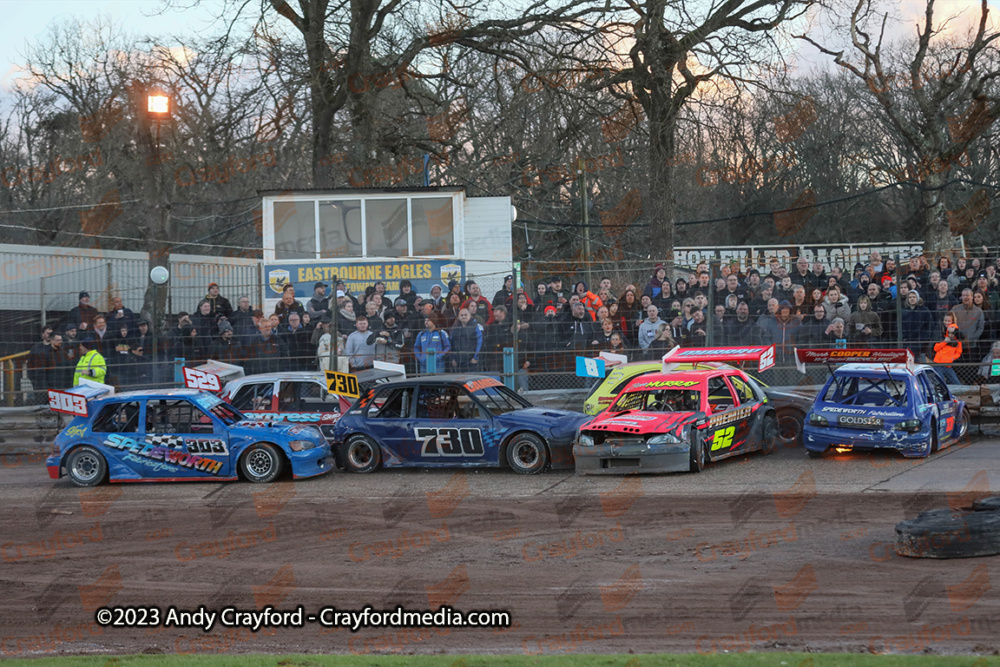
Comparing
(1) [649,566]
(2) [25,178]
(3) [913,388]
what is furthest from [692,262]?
(1) [649,566]

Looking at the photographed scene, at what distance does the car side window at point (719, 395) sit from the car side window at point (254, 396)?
652 centimetres

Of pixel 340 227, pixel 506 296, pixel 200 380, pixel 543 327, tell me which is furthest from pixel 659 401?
pixel 340 227

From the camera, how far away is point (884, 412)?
44.5ft

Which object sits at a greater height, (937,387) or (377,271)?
(377,271)

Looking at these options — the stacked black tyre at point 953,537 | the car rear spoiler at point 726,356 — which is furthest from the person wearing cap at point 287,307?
the stacked black tyre at point 953,537

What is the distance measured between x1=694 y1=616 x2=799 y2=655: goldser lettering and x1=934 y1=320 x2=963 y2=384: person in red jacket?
35.4 feet

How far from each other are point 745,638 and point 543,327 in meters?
10.9

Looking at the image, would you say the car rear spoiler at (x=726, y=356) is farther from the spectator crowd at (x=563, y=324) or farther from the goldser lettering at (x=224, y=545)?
the goldser lettering at (x=224, y=545)

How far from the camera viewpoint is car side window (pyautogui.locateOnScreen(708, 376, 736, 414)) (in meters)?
13.8

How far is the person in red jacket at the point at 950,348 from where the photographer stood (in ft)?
52.7

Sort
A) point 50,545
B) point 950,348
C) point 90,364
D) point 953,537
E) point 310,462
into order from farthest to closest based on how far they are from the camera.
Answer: point 90,364, point 950,348, point 310,462, point 50,545, point 953,537

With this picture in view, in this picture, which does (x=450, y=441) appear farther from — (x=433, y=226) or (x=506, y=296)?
(x=433, y=226)

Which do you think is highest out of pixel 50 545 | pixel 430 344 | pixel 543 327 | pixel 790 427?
pixel 543 327

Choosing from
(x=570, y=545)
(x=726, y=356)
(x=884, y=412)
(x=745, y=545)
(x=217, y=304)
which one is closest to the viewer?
(x=745, y=545)
